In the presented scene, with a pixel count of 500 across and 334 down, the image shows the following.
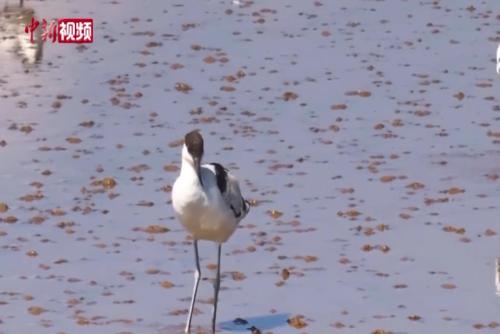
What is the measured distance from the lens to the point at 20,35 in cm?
3180

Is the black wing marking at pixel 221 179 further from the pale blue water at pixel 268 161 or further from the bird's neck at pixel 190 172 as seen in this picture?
the pale blue water at pixel 268 161

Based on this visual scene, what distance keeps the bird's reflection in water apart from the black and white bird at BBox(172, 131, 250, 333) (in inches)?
566

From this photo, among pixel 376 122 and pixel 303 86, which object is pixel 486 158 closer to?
pixel 376 122

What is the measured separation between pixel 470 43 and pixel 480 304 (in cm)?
1627

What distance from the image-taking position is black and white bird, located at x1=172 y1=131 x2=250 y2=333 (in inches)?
593

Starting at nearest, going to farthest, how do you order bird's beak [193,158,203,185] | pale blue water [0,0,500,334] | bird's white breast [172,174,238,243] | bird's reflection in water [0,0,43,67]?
1. bird's beak [193,158,203,185]
2. bird's white breast [172,174,238,243]
3. pale blue water [0,0,500,334]
4. bird's reflection in water [0,0,43,67]

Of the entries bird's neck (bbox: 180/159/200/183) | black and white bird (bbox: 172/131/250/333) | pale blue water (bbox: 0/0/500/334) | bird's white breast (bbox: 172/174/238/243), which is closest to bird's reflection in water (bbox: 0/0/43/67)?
pale blue water (bbox: 0/0/500/334)

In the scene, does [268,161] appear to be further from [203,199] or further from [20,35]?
[20,35]

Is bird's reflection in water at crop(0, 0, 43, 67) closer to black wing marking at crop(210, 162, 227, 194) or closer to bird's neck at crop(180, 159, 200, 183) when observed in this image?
black wing marking at crop(210, 162, 227, 194)

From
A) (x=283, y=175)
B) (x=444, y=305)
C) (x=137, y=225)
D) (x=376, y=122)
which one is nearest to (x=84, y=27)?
(x=376, y=122)

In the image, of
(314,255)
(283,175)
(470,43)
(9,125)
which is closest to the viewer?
(314,255)

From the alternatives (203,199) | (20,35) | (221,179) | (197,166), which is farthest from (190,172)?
(20,35)

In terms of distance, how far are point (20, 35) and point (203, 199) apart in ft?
57.2

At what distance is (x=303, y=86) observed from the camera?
1096 inches
